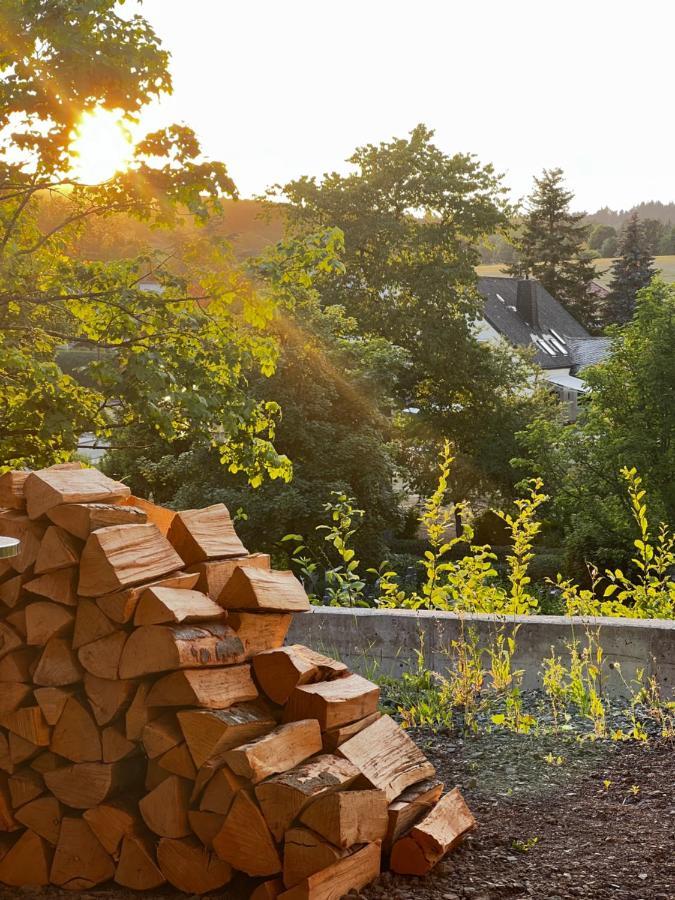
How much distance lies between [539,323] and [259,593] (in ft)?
175

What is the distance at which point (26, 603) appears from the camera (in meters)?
3.34

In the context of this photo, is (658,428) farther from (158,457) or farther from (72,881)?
(72,881)

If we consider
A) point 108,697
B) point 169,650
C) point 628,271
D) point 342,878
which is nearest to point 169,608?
point 169,650

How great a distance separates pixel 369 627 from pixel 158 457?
1560cm

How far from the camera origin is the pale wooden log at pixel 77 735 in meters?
3.12

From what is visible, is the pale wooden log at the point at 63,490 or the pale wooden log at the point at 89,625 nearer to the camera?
the pale wooden log at the point at 89,625

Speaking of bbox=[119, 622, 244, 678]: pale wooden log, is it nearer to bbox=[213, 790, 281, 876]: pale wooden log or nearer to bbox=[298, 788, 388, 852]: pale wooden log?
bbox=[213, 790, 281, 876]: pale wooden log

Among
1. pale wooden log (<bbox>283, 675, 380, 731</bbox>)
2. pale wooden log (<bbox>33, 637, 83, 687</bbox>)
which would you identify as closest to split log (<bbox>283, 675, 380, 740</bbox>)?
pale wooden log (<bbox>283, 675, 380, 731</bbox>)

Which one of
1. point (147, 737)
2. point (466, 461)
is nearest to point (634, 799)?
point (147, 737)

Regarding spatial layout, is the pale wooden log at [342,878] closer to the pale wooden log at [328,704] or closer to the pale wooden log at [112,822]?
the pale wooden log at [328,704]

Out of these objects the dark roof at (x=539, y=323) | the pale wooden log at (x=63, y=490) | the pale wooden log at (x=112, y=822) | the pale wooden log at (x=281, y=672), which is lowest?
the pale wooden log at (x=112, y=822)

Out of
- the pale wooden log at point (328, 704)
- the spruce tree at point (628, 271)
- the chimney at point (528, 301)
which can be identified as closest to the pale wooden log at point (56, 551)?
the pale wooden log at point (328, 704)

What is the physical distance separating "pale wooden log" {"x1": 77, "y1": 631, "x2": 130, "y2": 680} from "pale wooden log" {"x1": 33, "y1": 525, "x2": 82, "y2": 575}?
28 centimetres

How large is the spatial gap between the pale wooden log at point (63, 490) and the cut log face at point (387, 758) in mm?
1168
